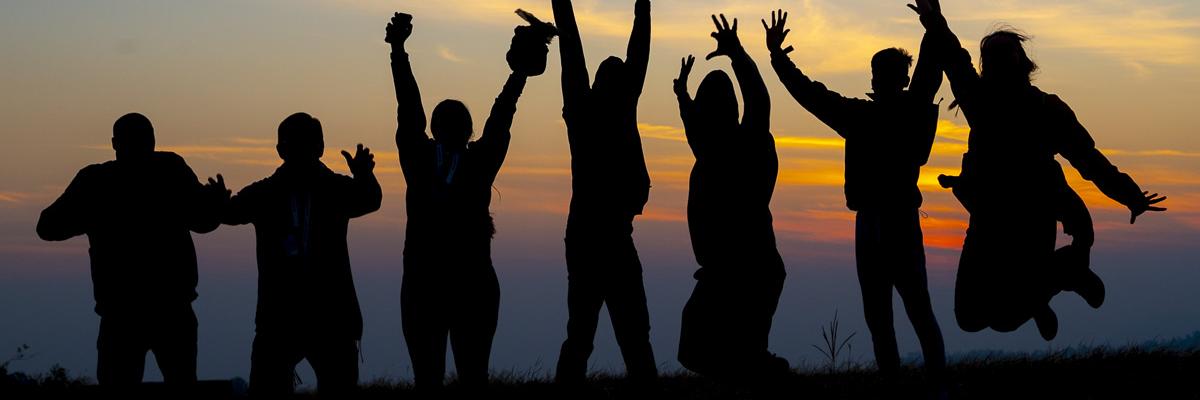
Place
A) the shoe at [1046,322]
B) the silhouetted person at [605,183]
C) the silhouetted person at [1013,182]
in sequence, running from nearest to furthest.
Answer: the silhouetted person at [605,183]
the silhouetted person at [1013,182]
the shoe at [1046,322]

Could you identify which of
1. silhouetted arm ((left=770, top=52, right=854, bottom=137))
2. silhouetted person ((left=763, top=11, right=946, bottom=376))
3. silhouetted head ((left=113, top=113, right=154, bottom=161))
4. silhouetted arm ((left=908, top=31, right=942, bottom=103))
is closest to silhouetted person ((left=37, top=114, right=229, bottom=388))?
silhouetted head ((left=113, top=113, right=154, bottom=161))

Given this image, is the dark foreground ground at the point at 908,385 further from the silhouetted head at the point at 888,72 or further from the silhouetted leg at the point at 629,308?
the silhouetted head at the point at 888,72

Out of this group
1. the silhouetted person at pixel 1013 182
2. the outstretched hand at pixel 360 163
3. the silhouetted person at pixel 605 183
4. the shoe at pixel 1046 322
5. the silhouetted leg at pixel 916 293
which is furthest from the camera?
the shoe at pixel 1046 322

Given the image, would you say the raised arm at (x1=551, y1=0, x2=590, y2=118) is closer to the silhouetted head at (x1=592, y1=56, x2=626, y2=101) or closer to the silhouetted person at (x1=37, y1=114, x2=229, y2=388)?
the silhouetted head at (x1=592, y1=56, x2=626, y2=101)

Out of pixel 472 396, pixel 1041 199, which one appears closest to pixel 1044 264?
pixel 1041 199

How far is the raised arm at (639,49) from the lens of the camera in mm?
8633

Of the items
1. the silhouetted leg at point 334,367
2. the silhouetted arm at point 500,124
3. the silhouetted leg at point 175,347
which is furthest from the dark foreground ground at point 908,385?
the silhouetted arm at point 500,124

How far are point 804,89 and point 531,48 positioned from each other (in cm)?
181

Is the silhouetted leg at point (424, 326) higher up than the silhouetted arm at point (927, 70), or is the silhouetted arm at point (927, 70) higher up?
the silhouetted arm at point (927, 70)

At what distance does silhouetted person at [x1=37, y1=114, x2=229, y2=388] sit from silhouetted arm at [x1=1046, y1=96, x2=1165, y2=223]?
17.4 ft

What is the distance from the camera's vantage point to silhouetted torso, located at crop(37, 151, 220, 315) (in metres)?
8.47

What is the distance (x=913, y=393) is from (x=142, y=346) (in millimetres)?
4955

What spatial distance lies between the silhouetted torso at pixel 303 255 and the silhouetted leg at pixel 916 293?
10.6 feet

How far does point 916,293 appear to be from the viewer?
9.00m
